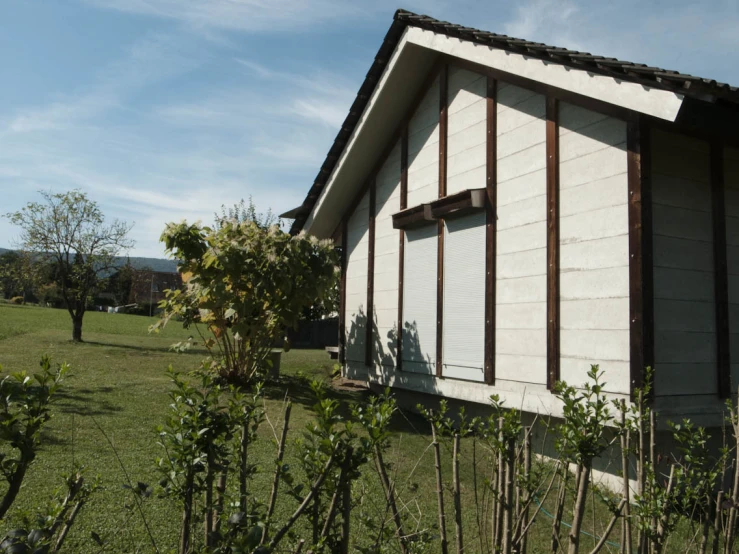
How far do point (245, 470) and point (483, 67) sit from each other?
7.85 meters

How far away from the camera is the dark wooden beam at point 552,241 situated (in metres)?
7.42

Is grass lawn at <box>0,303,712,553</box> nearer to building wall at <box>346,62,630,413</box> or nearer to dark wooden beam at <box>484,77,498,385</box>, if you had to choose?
building wall at <box>346,62,630,413</box>

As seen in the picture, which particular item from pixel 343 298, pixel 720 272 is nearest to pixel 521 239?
pixel 720 272

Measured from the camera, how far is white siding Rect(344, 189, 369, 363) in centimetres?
1189

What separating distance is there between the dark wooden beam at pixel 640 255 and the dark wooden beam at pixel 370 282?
5713mm

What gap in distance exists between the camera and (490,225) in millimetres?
8719

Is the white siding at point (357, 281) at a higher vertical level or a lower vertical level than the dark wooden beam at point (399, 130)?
lower

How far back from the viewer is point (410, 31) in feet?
32.0

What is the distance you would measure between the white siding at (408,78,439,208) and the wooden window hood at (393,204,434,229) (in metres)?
0.21

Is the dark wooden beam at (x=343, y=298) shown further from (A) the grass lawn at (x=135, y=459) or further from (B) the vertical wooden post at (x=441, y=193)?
(B) the vertical wooden post at (x=441, y=193)

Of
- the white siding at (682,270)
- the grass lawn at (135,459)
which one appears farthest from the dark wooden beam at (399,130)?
the white siding at (682,270)

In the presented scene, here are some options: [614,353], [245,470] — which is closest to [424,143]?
[614,353]

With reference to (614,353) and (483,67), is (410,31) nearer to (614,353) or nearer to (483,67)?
(483,67)

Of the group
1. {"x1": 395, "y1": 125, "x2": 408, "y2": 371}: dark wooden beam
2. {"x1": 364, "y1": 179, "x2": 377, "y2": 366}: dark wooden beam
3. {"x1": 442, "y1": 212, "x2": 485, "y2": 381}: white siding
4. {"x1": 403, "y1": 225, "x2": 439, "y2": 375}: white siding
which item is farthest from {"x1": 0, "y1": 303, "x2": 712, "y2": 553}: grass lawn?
{"x1": 442, "y1": 212, "x2": 485, "y2": 381}: white siding
